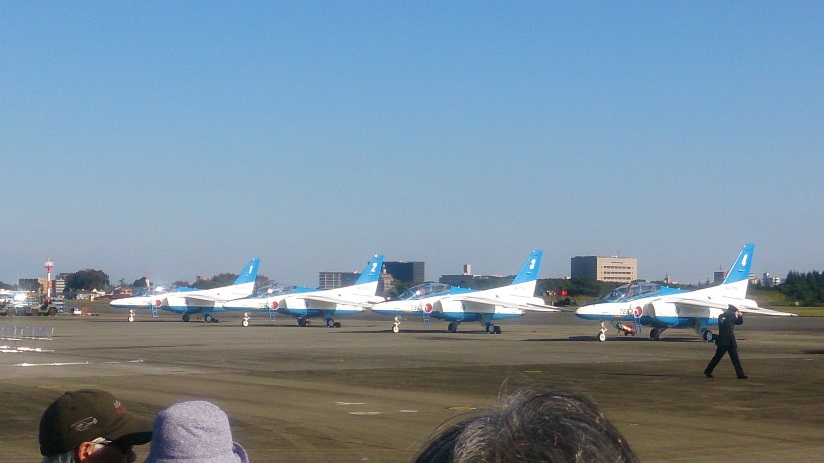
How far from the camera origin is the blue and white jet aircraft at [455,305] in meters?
43.3

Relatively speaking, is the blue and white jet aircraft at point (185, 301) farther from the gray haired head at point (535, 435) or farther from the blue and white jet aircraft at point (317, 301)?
the gray haired head at point (535, 435)

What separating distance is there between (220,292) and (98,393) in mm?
58054

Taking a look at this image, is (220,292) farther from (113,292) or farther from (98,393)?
(113,292)

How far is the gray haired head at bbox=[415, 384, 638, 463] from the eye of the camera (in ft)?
5.13

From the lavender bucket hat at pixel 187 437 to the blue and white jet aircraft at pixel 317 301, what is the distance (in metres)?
49.9

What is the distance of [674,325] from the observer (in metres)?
38.2

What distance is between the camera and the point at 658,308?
37688 mm

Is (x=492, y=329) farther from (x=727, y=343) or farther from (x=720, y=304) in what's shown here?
(x=727, y=343)

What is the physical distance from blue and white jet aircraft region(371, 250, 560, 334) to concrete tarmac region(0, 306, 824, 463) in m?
9.60

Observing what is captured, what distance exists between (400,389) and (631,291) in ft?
73.3

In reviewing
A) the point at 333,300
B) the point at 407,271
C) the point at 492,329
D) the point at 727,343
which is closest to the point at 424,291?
the point at 492,329

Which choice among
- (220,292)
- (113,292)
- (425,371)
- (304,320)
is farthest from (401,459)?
(113,292)

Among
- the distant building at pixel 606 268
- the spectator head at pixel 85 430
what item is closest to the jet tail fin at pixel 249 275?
the spectator head at pixel 85 430

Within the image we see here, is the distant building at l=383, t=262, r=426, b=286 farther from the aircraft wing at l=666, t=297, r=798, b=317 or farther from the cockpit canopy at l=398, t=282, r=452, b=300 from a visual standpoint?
the aircraft wing at l=666, t=297, r=798, b=317
